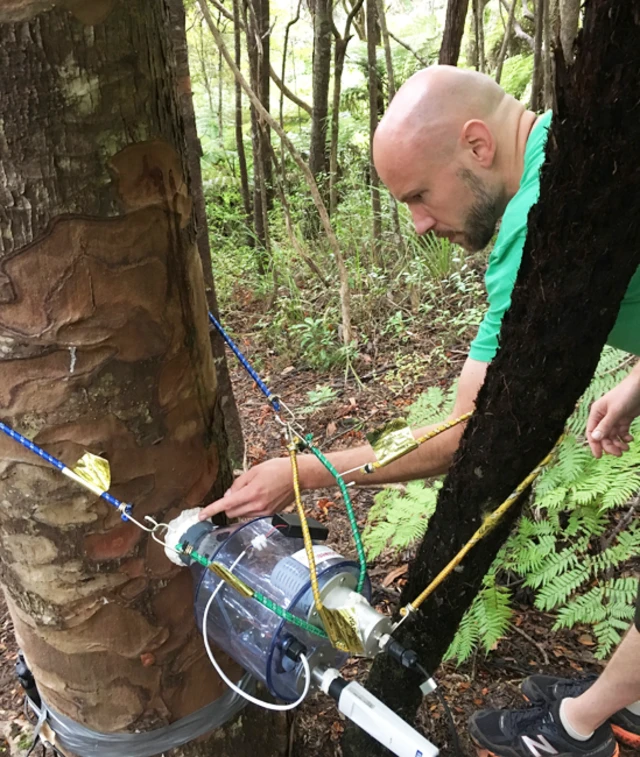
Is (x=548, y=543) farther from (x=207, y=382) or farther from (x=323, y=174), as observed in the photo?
(x=323, y=174)

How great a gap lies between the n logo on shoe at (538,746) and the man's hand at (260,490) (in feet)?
4.20

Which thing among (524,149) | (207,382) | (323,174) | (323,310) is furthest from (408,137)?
(323,174)

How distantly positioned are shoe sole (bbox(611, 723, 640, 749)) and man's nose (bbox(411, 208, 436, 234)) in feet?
5.82

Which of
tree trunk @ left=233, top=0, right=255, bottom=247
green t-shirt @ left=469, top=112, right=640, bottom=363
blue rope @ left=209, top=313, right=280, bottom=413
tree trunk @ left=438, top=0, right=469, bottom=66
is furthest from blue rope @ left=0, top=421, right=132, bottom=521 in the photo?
tree trunk @ left=233, top=0, right=255, bottom=247

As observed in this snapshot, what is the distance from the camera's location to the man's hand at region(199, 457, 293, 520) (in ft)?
4.40

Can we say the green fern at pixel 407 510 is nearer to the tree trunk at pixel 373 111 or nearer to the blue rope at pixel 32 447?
the blue rope at pixel 32 447

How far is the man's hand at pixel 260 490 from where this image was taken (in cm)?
134

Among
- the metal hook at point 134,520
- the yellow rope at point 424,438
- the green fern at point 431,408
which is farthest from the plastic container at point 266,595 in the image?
the green fern at point 431,408

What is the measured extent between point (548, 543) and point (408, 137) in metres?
1.56

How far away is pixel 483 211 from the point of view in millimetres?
1869

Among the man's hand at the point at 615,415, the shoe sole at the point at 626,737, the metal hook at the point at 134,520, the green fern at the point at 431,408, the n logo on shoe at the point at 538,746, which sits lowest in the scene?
the shoe sole at the point at 626,737

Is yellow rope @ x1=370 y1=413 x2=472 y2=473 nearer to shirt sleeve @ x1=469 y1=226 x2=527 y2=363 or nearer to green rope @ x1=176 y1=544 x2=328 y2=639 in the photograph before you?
shirt sleeve @ x1=469 y1=226 x2=527 y2=363

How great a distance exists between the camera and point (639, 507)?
2.43m

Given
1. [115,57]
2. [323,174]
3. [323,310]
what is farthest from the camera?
[323,174]
